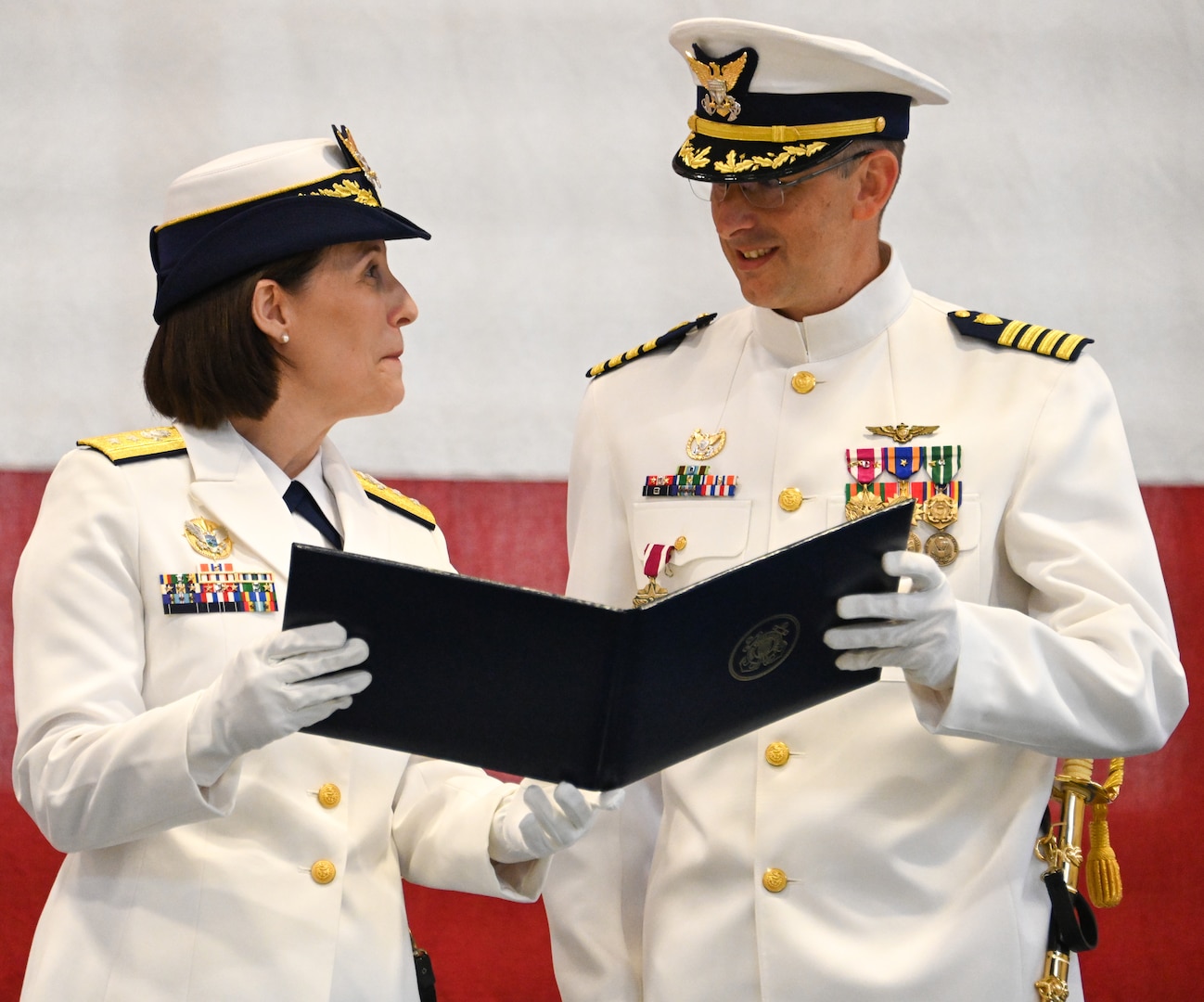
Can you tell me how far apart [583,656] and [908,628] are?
0.36 m

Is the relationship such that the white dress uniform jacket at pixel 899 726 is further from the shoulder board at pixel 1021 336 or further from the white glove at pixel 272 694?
the white glove at pixel 272 694

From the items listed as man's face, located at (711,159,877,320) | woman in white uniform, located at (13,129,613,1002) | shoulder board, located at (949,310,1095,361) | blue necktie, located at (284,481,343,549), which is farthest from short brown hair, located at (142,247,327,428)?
shoulder board, located at (949,310,1095,361)

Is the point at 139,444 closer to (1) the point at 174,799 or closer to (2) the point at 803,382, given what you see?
(1) the point at 174,799

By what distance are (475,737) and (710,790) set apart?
400 mm

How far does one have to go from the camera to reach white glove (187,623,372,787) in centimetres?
137

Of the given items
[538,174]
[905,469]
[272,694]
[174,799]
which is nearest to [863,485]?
[905,469]

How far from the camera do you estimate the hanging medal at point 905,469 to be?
1701mm

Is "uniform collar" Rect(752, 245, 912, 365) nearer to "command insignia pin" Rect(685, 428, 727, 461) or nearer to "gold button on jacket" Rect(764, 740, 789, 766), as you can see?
"command insignia pin" Rect(685, 428, 727, 461)

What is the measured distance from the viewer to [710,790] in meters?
1.71

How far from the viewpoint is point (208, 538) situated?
1.65 meters

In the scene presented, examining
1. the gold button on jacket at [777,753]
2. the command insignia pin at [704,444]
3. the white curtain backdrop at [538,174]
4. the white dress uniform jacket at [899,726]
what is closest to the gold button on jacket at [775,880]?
the white dress uniform jacket at [899,726]

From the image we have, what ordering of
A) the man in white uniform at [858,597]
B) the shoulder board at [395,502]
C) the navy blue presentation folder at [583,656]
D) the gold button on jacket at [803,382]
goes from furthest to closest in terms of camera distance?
the shoulder board at [395,502], the gold button on jacket at [803,382], the man in white uniform at [858,597], the navy blue presentation folder at [583,656]

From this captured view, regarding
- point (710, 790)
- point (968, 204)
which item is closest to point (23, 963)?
point (710, 790)

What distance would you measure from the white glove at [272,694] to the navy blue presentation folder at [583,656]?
0.02 metres
